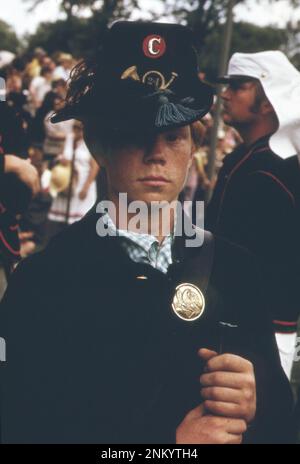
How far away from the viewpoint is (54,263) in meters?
1.97

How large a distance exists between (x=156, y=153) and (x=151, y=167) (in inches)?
1.6

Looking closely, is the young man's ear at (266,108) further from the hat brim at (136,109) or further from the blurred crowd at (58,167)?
the blurred crowd at (58,167)

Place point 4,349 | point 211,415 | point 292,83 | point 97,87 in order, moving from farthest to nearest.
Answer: point 292,83 < point 97,87 < point 4,349 < point 211,415

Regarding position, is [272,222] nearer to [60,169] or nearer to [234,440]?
[234,440]

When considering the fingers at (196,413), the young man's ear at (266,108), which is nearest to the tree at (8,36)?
the young man's ear at (266,108)

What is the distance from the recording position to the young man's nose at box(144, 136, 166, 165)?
197 centimetres

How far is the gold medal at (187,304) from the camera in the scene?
1.81 metres

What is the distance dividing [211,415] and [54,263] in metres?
0.58

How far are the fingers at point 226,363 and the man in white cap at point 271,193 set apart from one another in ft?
6.01

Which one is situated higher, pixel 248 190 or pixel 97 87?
pixel 248 190

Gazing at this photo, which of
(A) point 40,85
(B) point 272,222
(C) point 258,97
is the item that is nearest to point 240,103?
(C) point 258,97

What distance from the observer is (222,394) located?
173cm
